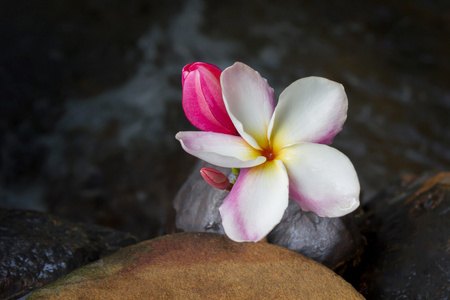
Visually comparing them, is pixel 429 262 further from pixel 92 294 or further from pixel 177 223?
pixel 92 294

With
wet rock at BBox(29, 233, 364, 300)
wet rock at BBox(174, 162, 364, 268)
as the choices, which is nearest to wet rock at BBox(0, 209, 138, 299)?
wet rock at BBox(29, 233, 364, 300)

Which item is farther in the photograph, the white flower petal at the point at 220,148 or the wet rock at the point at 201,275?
the wet rock at the point at 201,275

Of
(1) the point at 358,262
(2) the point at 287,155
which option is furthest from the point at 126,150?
(2) the point at 287,155

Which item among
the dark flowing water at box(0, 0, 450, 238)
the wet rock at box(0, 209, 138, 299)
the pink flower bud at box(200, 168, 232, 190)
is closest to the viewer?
the pink flower bud at box(200, 168, 232, 190)

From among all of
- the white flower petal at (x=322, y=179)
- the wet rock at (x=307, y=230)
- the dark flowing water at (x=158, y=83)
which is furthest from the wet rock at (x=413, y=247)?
the dark flowing water at (x=158, y=83)

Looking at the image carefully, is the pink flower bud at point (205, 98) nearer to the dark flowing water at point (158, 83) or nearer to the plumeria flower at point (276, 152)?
the plumeria flower at point (276, 152)

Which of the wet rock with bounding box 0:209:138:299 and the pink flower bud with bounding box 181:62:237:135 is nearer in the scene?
the pink flower bud with bounding box 181:62:237:135

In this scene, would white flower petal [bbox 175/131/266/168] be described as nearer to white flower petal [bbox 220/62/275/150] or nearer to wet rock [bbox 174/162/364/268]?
white flower petal [bbox 220/62/275/150]
